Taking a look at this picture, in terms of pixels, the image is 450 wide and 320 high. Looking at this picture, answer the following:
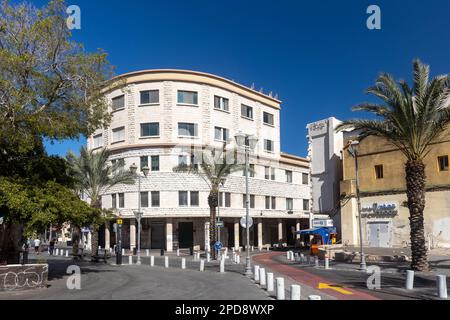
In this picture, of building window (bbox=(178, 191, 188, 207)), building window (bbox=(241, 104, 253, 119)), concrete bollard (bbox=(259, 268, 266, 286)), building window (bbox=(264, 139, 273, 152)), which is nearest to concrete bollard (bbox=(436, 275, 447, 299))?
concrete bollard (bbox=(259, 268, 266, 286))

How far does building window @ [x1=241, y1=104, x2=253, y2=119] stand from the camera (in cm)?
5528

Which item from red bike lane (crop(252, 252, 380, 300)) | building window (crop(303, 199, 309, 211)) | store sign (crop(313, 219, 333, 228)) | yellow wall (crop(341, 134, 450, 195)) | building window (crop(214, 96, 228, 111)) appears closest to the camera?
red bike lane (crop(252, 252, 380, 300))

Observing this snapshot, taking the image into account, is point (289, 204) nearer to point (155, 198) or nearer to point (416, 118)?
point (155, 198)

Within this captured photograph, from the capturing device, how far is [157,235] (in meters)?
51.0

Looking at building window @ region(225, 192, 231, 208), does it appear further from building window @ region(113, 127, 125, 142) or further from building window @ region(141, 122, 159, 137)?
building window @ region(113, 127, 125, 142)

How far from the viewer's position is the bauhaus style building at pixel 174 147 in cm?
4825

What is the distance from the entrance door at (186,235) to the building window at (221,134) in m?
9.71

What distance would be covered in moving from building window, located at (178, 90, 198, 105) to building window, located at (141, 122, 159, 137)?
11.6 feet

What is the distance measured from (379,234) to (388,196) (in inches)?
132

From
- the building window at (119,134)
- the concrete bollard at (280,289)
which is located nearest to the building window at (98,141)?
the building window at (119,134)

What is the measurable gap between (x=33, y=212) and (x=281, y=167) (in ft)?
144

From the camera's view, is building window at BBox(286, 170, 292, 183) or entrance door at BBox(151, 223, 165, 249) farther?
building window at BBox(286, 170, 292, 183)
